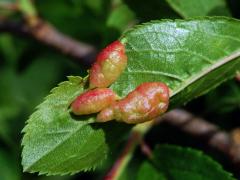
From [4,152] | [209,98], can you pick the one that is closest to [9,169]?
[4,152]

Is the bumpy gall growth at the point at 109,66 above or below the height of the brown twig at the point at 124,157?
above

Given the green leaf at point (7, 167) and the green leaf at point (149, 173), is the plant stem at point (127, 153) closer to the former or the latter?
the green leaf at point (149, 173)

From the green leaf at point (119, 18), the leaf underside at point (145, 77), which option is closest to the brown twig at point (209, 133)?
the green leaf at point (119, 18)

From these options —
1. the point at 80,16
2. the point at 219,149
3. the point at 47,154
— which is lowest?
the point at 219,149

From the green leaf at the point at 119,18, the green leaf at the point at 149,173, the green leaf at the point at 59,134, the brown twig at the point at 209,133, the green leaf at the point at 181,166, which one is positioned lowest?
the brown twig at the point at 209,133

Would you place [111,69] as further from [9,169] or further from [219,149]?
[9,169]

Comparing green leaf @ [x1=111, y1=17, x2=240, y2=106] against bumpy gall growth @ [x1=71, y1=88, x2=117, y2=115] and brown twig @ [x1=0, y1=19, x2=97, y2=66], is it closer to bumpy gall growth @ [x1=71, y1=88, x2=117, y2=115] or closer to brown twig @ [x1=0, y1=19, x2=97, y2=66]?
bumpy gall growth @ [x1=71, y1=88, x2=117, y2=115]
